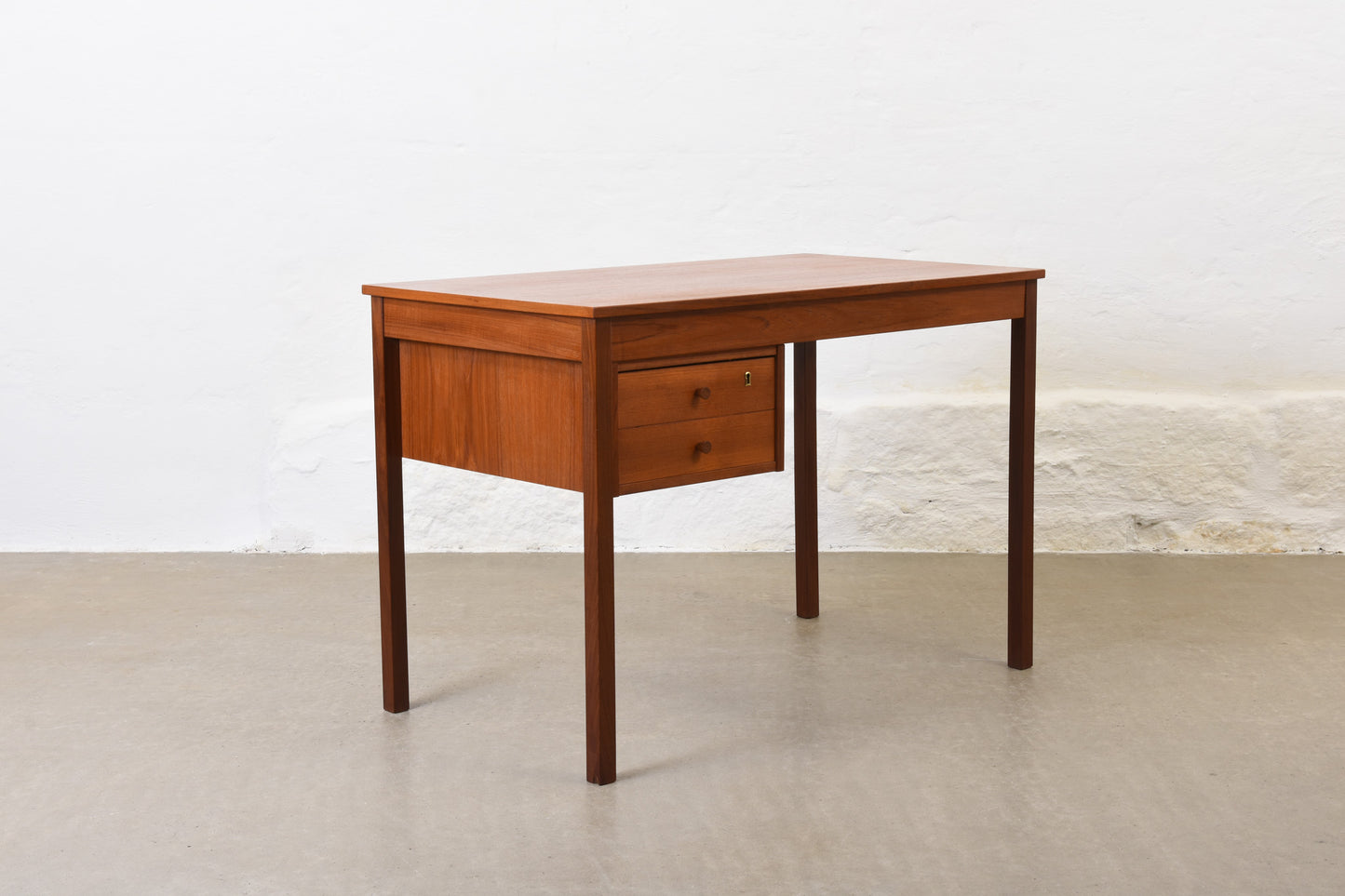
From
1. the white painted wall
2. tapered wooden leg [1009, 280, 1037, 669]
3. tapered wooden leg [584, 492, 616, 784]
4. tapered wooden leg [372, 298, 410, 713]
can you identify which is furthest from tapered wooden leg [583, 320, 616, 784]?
the white painted wall

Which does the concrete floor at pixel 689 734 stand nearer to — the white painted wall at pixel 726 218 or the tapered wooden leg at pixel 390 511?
the tapered wooden leg at pixel 390 511

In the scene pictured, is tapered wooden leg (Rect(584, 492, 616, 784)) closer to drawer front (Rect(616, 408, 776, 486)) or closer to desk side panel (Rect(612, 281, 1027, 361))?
drawer front (Rect(616, 408, 776, 486))

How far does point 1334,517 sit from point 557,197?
2.40 metres

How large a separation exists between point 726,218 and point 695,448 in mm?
1791

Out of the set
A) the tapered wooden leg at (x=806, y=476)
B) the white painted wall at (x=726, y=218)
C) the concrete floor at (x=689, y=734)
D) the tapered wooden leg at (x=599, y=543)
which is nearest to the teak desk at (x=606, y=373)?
the tapered wooden leg at (x=599, y=543)

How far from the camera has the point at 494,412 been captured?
8.57 ft

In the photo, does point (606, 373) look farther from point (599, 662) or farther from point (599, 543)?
point (599, 662)

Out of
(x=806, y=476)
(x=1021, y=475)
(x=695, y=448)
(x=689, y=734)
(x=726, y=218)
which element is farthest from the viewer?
(x=726, y=218)

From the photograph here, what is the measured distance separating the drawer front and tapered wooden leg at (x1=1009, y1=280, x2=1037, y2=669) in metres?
0.64

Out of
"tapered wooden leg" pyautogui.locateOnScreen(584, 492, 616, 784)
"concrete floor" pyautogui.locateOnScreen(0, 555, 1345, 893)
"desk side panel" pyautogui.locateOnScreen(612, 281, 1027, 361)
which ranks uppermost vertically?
"desk side panel" pyautogui.locateOnScreen(612, 281, 1027, 361)

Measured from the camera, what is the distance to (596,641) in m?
2.52

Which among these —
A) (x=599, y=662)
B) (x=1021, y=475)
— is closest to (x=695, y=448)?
(x=599, y=662)

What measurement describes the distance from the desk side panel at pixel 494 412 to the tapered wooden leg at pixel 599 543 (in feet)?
0.14

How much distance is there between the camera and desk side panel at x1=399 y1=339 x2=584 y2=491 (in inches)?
97.9
